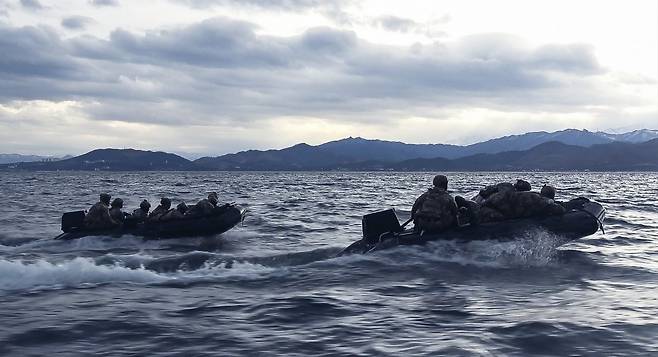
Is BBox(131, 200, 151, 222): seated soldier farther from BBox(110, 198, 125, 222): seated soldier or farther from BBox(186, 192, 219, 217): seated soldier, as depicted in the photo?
BBox(186, 192, 219, 217): seated soldier

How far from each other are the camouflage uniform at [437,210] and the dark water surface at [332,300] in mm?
648

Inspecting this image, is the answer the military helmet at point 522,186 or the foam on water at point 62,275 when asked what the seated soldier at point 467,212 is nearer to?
the military helmet at point 522,186

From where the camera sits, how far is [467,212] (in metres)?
16.1

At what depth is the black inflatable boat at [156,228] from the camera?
20.3 metres

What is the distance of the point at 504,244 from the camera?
50.5ft

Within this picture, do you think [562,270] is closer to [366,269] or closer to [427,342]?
[366,269]


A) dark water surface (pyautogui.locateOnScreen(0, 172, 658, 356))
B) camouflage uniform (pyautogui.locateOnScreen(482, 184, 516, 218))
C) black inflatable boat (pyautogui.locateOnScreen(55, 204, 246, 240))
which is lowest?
dark water surface (pyautogui.locateOnScreen(0, 172, 658, 356))

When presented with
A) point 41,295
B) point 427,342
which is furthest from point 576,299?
point 41,295

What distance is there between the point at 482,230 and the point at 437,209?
1305mm

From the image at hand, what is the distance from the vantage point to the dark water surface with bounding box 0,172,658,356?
831 cm

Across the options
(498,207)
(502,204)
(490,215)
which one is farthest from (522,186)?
(490,215)

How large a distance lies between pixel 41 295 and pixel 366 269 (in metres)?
7.01

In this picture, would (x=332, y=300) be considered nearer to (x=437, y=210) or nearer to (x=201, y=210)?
(x=437, y=210)

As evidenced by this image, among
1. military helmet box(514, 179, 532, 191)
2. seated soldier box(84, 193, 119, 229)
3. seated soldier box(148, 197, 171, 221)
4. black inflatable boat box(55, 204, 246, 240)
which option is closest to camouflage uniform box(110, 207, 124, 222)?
seated soldier box(84, 193, 119, 229)
